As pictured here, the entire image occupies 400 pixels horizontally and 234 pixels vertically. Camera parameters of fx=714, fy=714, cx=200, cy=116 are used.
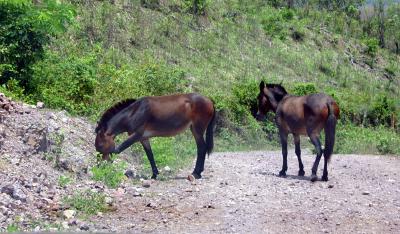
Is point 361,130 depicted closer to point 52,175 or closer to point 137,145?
point 137,145

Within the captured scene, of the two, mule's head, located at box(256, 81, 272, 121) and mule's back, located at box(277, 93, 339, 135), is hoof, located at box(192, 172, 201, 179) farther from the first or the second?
mule's head, located at box(256, 81, 272, 121)

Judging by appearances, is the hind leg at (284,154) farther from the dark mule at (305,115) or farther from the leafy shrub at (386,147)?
the leafy shrub at (386,147)

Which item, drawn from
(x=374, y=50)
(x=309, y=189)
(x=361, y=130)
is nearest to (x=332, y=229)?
(x=309, y=189)

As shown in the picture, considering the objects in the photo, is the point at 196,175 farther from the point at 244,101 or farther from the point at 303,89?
the point at 303,89

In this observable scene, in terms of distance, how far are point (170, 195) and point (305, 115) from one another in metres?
4.30

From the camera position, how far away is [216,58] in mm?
32969

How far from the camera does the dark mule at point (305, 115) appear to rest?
1509 cm

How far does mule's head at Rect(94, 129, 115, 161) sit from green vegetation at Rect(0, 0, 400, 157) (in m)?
1.73

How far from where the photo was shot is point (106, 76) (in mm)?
20938

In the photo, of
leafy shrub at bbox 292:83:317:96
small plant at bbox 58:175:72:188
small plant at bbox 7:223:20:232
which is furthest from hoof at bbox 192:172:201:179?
leafy shrub at bbox 292:83:317:96

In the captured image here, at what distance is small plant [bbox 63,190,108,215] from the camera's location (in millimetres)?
10907

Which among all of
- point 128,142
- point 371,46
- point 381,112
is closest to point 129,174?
point 128,142

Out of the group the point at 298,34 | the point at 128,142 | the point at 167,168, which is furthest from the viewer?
the point at 298,34

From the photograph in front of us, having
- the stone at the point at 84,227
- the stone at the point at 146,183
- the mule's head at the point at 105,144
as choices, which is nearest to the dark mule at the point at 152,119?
the mule's head at the point at 105,144
